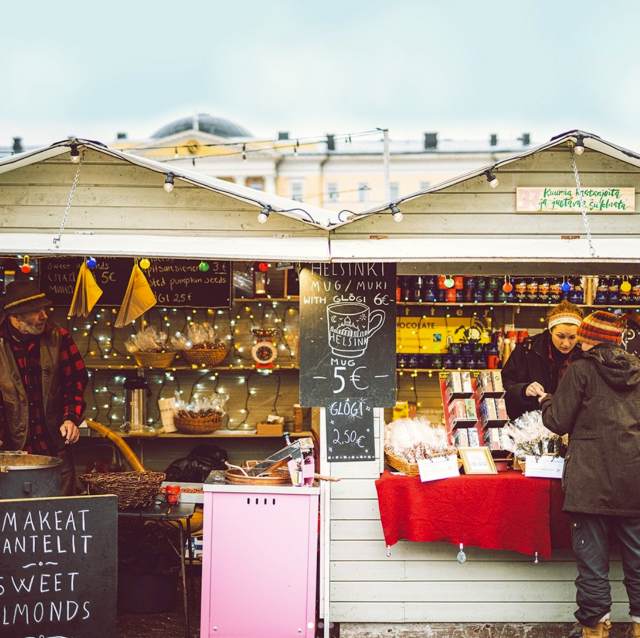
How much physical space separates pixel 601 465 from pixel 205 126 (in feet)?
80.3

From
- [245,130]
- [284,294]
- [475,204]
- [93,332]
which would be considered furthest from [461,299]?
[245,130]

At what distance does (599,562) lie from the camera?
13.1 ft

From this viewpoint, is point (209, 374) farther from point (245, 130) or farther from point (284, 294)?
point (245, 130)

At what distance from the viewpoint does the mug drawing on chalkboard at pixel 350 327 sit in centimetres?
469

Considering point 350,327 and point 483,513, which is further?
point 350,327

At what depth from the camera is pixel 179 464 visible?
709 cm

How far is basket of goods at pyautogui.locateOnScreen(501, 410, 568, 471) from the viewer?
4.45 m

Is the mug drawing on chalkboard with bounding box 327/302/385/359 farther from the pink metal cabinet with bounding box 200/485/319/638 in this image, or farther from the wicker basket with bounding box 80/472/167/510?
the wicker basket with bounding box 80/472/167/510

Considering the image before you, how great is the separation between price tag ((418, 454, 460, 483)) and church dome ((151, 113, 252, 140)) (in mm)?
23105

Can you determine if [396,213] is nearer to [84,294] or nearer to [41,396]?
[84,294]

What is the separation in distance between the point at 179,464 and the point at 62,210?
10.9ft

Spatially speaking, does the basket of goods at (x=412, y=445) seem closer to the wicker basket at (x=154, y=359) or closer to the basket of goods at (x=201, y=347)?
the basket of goods at (x=201, y=347)

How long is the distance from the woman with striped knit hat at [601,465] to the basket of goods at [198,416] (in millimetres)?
3852

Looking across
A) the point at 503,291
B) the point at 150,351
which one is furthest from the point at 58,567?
the point at 503,291
